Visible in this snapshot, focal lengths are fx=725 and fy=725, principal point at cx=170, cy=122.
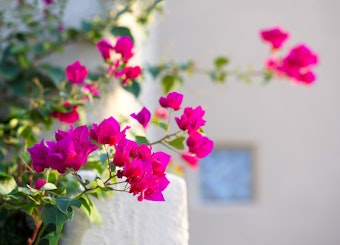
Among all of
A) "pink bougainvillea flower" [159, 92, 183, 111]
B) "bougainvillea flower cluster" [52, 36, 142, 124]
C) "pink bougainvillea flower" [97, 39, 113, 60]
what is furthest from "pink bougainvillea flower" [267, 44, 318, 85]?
"pink bougainvillea flower" [159, 92, 183, 111]

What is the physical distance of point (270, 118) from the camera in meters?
3.97

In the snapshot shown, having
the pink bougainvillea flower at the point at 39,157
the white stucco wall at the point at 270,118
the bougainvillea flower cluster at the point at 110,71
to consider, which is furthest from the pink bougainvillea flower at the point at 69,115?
the white stucco wall at the point at 270,118

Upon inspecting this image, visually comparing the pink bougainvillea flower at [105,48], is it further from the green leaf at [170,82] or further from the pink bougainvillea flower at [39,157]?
the green leaf at [170,82]

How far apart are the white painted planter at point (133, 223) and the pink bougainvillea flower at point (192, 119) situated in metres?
0.25

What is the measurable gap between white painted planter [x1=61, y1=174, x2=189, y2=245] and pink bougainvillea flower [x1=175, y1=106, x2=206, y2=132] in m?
0.25

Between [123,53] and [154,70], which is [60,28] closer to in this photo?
[154,70]

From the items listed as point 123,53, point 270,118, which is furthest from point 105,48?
point 270,118

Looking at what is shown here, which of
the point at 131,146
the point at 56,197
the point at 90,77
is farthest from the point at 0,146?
the point at 131,146

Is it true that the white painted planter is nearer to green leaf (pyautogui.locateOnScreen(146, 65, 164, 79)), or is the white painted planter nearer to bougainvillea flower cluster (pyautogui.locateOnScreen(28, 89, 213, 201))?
bougainvillea flower cluster (pyautogui.locateOnScreen(28, 89, 213, 201))

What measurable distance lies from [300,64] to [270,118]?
2.02 meters

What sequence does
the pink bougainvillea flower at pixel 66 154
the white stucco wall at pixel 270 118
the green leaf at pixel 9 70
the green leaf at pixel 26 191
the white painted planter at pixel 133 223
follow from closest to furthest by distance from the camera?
the pink bougainvillea flower at pixel 66 154, the green leaf at pixel 26 191, the white painted planter at pixel 133 223, the green leaf at pixel 9 70, the white stucco wall at pixel 270 118

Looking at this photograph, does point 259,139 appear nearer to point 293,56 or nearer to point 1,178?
point 293,56

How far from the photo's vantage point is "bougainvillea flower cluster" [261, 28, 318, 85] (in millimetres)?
1944

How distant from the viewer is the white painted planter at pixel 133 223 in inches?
55.0
